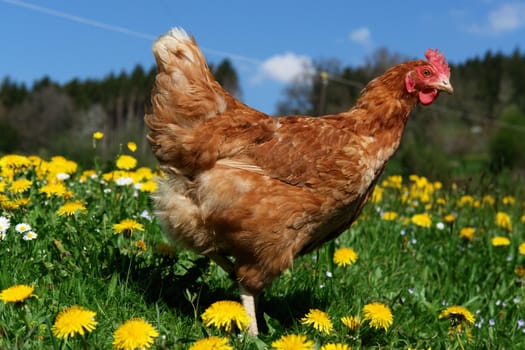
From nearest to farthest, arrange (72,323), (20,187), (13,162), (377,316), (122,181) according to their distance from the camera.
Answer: (72,323) < (377,316) < (20,187) < (13,162) < (122,181)

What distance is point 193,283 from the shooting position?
3.17 metres

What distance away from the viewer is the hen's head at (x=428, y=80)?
3.27m

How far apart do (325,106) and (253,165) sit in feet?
118

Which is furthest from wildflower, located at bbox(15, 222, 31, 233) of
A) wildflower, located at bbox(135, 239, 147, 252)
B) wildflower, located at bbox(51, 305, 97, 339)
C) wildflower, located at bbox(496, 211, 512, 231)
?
wildflower, located at bbox(496, 211, 512, 231)

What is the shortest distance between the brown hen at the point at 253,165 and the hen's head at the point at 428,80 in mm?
14

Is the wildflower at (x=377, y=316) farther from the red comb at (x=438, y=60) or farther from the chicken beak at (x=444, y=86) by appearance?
the red comb at (x=438, y=60)

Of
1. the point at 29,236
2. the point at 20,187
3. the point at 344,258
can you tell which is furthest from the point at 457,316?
the point at 20,187

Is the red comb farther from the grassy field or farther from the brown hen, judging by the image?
the grassy field

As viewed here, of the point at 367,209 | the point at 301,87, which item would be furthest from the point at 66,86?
the point at 367,209

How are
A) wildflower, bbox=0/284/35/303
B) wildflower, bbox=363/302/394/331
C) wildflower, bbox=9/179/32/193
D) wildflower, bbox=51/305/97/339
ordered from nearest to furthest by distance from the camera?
wildflower, bbox=51/305/97/339 → wildflower, bbox=0/284/35/303 → wildflower, bbox=363/302/394/331 → wildflower, bbox=9/179/32/193

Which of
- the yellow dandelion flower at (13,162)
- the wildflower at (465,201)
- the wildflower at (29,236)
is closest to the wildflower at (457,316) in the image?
the wildflower at (29,236)

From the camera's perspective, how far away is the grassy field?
2361mm

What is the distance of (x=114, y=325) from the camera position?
2.51m

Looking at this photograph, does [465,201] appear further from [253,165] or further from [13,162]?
[13,162]
